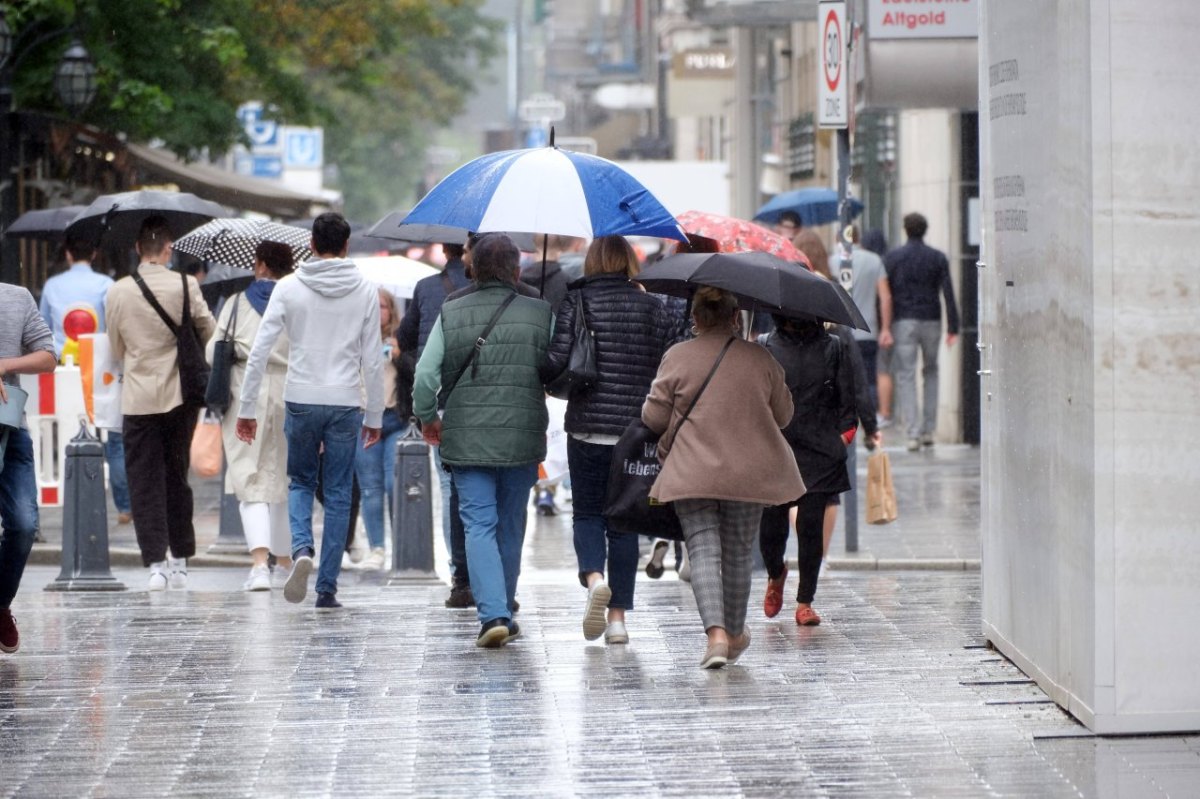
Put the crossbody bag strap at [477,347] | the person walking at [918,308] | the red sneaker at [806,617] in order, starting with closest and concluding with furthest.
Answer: the crossbody bag strap at [477,347], the red sneaker at [806,617], the person walking at [918,308]

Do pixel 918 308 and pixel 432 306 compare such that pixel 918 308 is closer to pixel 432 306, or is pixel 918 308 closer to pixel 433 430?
pixel 432 306

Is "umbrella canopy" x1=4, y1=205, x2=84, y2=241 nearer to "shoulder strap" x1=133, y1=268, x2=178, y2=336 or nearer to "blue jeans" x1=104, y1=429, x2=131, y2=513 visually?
"blue jeans" x1=104, y1=429, x2=131, y2=513

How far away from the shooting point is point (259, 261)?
39.0 feet

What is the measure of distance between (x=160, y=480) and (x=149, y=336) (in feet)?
2.53

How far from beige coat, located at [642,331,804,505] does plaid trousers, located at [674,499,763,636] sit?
0.15 m

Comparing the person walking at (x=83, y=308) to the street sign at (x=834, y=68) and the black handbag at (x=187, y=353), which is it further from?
the street sign at (x=834, y=68)

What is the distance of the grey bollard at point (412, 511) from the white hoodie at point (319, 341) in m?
1.27

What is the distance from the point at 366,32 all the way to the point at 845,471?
61.8ft

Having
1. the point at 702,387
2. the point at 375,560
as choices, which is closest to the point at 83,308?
the point at 375,560

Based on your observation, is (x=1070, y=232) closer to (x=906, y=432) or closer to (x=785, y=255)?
(x=785, y=255)

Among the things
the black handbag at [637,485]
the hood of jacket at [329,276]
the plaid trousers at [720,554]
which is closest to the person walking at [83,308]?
the hood of jacket at [329,276]

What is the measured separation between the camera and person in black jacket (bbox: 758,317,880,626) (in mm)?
9969

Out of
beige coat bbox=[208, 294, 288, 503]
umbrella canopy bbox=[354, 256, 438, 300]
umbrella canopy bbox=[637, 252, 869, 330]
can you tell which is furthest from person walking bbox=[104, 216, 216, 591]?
umbrella canopy bbox=[637, 252, 869, 330]

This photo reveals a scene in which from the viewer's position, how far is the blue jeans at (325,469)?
35.3ft
